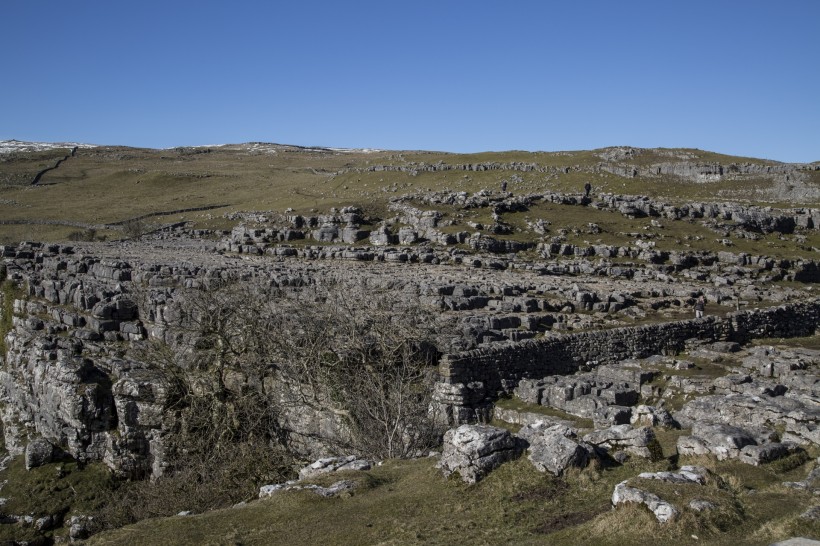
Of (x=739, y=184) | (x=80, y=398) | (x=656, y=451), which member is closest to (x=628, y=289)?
(x=656, y=451)

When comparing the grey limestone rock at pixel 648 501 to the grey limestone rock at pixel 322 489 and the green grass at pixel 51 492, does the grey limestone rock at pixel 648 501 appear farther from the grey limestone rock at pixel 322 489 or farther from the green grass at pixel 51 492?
the green grass at pixel 51 492

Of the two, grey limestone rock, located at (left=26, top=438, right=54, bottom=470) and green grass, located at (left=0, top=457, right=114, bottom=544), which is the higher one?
grey limestone rock, located at (left=26, top=438, right=54, bottom=470)

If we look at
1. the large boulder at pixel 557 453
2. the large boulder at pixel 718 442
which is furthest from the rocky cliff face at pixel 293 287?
the large boulder at pixel 718 442

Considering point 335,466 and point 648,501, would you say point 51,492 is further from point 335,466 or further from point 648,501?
point 648,501

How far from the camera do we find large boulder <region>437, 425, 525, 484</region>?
1168 cm

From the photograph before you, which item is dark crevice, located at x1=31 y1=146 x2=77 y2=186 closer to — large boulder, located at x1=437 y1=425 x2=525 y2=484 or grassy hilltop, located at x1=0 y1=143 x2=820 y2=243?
grassy hilltop, located at x1=0 y1=143 x2=820 y2=243

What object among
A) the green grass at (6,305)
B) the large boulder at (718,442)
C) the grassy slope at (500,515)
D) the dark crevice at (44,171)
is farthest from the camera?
the dark crevice at (44,171)

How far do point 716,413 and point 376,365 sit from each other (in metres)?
9.80

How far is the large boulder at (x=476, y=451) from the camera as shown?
11680 mm

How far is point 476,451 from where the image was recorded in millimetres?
11766

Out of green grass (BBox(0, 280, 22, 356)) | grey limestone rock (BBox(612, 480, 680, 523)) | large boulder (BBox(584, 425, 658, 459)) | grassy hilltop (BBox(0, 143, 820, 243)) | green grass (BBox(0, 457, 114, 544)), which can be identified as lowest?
green grass (BBox(0, 457, 114, 544))

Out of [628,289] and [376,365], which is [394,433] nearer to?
[376,365]

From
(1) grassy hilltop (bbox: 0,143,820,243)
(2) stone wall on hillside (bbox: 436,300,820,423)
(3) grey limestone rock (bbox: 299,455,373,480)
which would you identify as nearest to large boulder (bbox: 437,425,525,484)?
(3) grey limestone rock (bbox: 299,455,373,480)

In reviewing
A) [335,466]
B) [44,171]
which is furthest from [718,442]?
[44,171]
